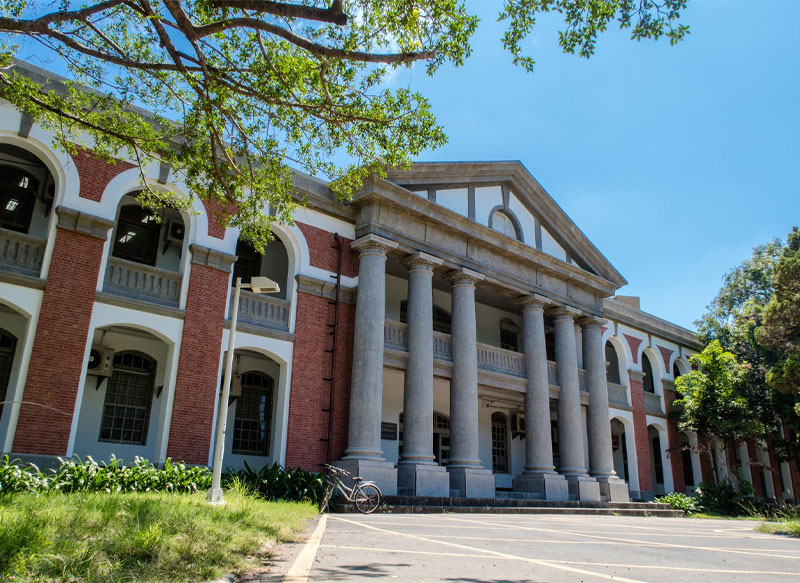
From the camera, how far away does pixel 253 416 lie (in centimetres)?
1669

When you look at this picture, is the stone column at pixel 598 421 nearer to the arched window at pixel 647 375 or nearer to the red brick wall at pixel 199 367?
the arched window at pixel 647 375

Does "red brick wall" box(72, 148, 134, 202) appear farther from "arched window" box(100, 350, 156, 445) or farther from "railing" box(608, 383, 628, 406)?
"railing" box(608, 383, 628, 406)

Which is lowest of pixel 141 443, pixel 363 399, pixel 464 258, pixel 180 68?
pixel 141 443

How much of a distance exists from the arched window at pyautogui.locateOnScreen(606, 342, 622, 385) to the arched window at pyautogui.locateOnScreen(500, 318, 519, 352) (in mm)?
5294

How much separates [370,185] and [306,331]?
14.1ft

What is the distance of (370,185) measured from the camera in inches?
638

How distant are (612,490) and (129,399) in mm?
15508

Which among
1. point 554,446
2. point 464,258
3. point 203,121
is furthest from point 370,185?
point 554,446

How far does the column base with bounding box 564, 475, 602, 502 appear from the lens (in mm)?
19094

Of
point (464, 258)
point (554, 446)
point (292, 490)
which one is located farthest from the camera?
point (554, 446)

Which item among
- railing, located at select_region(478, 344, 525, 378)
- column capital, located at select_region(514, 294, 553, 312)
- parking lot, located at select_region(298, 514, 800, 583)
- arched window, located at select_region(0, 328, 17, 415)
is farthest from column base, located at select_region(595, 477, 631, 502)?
arched window, located at select_region(0, 328, 17, 415)

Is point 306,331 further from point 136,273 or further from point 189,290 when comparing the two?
point 136,273

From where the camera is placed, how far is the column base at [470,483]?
52.0ft

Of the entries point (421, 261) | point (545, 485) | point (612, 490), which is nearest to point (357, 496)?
point (421, 261)
